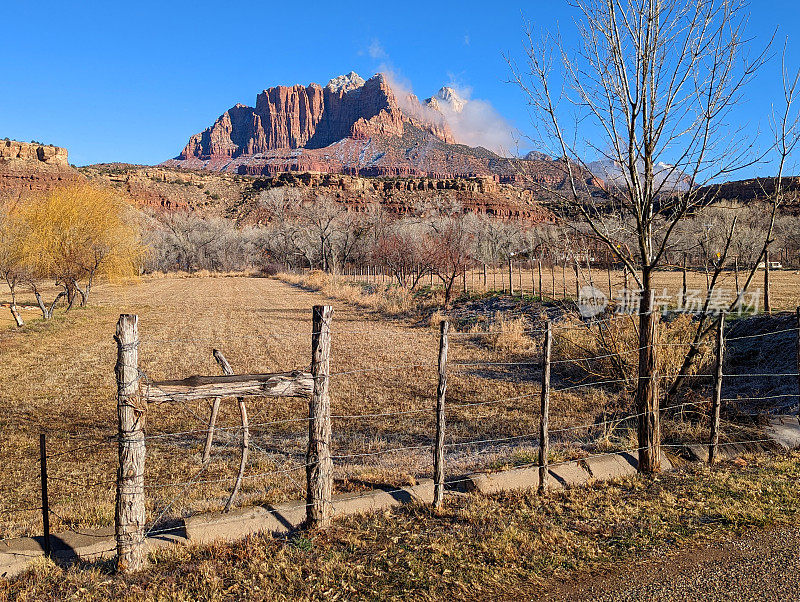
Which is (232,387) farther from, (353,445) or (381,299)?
(381,299)

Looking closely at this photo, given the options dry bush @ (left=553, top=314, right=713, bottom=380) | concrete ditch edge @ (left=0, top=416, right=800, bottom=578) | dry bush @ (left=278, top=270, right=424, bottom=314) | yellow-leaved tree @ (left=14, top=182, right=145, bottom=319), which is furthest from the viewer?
dry bush @ (left=278, top=270, right=424, bottom=314)

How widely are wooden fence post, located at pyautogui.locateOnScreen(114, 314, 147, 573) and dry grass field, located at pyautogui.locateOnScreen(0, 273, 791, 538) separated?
0.98ft

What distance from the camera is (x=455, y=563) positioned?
4.22 meters

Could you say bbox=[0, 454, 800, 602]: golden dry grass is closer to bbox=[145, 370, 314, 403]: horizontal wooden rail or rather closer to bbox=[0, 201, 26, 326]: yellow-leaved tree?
bbox=[145, 370, 314, 403]: horizontal wooden rail

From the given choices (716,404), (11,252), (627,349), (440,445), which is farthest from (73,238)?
(716,404)

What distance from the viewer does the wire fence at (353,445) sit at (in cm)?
558

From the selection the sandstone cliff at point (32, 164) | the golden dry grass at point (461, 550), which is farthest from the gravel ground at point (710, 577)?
the sandstone cliff at point (32, 164)

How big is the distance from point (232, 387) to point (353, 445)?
3.66 meters

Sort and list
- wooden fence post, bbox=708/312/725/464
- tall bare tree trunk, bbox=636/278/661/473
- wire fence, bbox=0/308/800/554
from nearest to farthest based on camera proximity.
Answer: wire fence, bbox=0/308/800/554, tall bare tree trunk, bbox=636/278/661/473, wooden fence post, bbox=708/312/725/464

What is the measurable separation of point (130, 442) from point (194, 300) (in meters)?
30.7

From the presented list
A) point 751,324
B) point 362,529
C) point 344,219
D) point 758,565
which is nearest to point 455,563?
point 362,529

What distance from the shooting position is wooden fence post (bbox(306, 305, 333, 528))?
484 centimetres

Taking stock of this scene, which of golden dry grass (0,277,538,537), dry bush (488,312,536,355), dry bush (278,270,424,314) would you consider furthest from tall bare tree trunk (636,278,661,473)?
dry bush (278,270,424,314)

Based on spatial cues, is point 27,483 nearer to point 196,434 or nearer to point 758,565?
point 196,434
